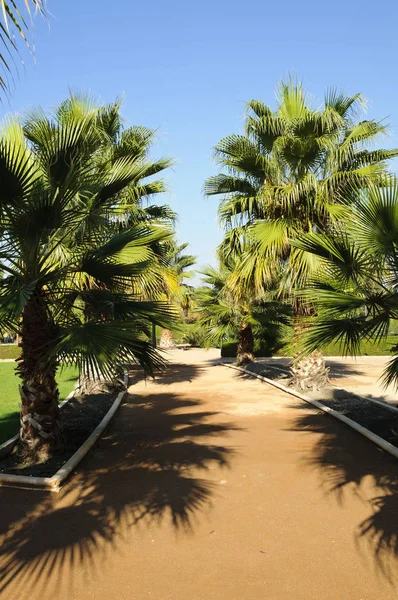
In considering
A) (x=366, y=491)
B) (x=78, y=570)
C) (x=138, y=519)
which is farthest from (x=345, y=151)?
(x=78, y=570)

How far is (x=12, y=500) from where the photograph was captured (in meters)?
5.30

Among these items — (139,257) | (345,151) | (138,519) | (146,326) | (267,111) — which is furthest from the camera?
(267,111)

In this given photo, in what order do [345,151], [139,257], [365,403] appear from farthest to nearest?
[345,151]
[365,403]
[139,257]

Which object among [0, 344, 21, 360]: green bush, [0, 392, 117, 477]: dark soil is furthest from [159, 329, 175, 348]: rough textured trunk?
[0, 392, 117, 477]: dark soil

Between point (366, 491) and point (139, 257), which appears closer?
point (366, 491)

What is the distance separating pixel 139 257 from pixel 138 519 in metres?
3.99

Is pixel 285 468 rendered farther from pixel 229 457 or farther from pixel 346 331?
pixel 346 331

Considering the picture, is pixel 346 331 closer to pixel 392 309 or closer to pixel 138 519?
pixel 392 309

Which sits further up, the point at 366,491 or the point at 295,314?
the point at 295,314

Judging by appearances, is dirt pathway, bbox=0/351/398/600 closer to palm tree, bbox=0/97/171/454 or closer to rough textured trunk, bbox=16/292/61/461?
rough textured trunk, bbox=16/292/61/461

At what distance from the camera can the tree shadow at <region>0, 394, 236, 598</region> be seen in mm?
3955

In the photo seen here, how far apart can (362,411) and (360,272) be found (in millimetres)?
3766

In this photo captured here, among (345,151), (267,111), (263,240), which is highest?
(267,111)

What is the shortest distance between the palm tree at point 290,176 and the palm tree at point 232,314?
6885 mm
